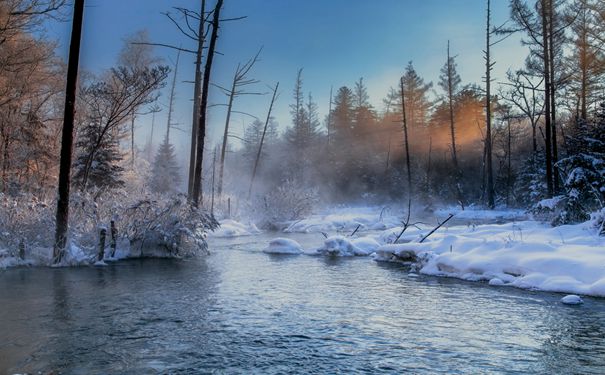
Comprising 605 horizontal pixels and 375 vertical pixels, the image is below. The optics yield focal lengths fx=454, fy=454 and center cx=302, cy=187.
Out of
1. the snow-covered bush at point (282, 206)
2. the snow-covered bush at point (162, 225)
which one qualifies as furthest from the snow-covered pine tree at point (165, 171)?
the snow-covered bush at point (162, 225)

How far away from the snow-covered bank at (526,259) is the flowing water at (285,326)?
512mm

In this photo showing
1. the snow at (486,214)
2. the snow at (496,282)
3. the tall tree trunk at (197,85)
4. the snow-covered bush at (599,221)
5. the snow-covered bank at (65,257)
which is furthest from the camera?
the snow at (486,214)

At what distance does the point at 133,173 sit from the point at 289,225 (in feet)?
33.8

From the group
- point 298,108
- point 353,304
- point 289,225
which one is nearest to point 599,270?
point 353,304

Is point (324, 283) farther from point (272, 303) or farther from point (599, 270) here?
point (599, 270)

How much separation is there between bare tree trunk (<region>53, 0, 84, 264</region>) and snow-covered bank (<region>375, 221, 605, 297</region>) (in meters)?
8.75

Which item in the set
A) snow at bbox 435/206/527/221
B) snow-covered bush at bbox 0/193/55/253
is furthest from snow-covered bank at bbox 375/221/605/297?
snow at bbox 435/206/527/221

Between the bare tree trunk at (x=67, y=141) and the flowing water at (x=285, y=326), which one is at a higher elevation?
the bare tree trunk at (x=67, y=141)

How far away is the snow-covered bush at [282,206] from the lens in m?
28.6

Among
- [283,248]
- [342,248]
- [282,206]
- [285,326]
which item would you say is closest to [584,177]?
[342,248]

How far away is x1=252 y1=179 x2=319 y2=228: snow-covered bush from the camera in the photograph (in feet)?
93.7

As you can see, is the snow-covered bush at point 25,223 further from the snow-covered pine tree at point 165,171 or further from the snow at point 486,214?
the snow-covered pine tree at point 165,171

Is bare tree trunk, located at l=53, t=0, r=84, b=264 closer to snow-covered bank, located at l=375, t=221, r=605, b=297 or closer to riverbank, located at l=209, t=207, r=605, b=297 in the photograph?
riverbank, located at l=209, t=207, r=605, b=297

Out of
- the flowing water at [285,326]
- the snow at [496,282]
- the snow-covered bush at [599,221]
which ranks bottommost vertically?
the flowing water at [285,326]
